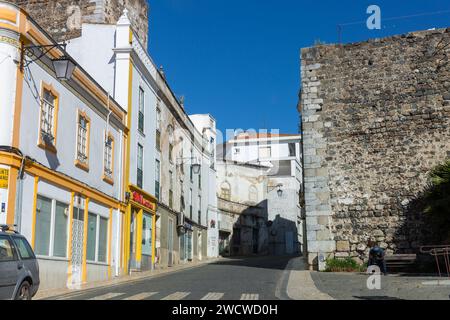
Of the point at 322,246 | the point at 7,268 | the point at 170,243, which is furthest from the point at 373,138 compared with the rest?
the point at 170,243

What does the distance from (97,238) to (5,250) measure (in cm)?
898

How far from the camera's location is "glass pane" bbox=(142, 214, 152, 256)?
78.3 ft

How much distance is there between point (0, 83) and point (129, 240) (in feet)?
31.9

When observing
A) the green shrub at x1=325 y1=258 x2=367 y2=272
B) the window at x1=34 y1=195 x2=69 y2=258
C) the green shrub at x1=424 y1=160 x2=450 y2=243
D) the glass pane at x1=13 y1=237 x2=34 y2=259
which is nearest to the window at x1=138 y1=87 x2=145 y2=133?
the window at x1=34 y1=195 x2=69 y2=258

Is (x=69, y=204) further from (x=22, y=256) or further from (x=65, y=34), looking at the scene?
(x=65, y=34)

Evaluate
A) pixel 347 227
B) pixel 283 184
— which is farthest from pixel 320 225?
pixel 283 184

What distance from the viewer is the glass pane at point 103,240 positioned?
19.0 m

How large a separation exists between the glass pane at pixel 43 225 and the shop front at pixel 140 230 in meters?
6.28

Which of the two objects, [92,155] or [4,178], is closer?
[4,178]

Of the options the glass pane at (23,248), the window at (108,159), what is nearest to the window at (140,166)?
the window at (108,159)

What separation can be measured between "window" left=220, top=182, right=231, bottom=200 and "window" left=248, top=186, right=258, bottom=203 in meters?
2.32

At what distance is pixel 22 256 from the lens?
10.3 m

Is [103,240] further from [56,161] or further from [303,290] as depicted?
[303,290]

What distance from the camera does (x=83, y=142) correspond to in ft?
58.7
